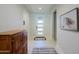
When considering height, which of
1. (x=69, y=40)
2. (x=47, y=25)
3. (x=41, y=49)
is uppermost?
(x=47, y=25)

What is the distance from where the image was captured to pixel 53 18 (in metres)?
4.82

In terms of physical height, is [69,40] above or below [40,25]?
below

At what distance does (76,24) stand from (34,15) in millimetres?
3055

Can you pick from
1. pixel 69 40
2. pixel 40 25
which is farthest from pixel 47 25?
pixel 69 40

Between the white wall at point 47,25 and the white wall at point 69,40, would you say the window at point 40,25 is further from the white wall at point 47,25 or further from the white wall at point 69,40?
the white wall at point 69,40

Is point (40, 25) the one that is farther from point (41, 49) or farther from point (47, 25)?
point (41, 49)

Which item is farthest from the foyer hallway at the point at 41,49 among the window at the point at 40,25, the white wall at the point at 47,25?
the window at the point at 40,25

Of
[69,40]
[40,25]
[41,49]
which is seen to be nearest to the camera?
[69,40]

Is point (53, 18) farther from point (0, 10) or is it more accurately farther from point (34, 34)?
point (0, 10)

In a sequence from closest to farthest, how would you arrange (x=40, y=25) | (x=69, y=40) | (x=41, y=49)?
1. (x=69, y=40)
2. (x=41, y=49)
3. (x=40, y=25)

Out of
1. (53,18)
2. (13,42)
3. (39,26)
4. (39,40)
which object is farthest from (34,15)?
(13,42)

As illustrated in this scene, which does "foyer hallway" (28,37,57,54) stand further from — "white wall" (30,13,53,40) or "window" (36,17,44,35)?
"window" (36,17,44,35)

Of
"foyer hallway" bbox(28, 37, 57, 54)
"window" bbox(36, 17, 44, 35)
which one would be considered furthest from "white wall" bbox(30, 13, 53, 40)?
"foyer hallway" bbox(28, 37, 57, 54)

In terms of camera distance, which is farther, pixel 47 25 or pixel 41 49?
pixel 47 25
